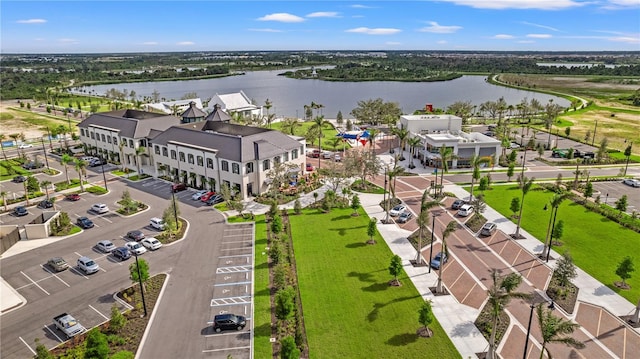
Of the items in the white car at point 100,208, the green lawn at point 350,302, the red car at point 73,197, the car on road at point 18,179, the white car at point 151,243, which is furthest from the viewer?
the car on road at point 18,179

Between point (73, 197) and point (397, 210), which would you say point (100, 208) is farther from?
point (397, 210)

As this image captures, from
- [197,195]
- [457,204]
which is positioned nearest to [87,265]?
[197,195]

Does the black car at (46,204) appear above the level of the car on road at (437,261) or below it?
below

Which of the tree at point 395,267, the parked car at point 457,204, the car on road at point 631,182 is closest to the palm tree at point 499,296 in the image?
the tree at point 395,267

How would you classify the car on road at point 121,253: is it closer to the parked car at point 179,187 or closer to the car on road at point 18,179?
the parked car at point 179,187

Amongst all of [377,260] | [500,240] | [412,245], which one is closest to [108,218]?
[377,260]

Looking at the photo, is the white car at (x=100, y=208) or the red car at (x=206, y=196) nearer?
the white car at (x=100, y=208)

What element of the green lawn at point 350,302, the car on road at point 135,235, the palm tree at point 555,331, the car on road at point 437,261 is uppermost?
the palm tree at point 555,331
